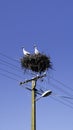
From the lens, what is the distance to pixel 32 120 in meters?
13.2

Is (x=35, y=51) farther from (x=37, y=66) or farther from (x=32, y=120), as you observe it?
(x=32, y=120)

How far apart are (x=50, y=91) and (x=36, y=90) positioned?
776 mm

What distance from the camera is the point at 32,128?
13.1m

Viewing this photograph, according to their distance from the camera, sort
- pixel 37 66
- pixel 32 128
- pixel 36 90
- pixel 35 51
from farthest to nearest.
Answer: pixel 35 51, pixel 37 66, pixel 36 90, pixel 32 128

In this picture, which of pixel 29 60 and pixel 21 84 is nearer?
pixel 21 84

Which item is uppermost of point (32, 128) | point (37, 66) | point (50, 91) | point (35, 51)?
point (35, 51)

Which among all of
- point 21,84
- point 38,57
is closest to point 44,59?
point 38,57

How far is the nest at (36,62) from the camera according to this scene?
17.1m

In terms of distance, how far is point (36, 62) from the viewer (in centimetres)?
1773

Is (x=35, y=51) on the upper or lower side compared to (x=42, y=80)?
upper

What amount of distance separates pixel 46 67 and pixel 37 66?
42cm

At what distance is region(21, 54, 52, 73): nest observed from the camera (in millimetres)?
17052

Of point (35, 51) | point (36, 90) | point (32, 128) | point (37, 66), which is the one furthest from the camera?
point (35, 51)

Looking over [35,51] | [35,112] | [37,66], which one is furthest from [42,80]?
[35,51]
